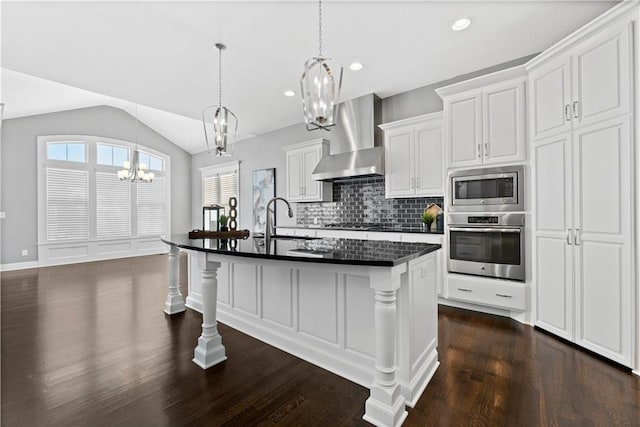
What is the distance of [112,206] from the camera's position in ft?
23.7

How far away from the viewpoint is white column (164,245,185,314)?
10.7 ft

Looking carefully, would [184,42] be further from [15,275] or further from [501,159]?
[15,275]

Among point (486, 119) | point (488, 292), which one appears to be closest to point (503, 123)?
point (486, 119)

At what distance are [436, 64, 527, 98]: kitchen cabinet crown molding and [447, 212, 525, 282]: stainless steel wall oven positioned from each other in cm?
140

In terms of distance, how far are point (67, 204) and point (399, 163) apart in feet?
24.0

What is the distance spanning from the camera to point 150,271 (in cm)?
560

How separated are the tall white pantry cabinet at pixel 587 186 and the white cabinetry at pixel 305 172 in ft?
9.75

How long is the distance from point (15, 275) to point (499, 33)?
8.26 meters

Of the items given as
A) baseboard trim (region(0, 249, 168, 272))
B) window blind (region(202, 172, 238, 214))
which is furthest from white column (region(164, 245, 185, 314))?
baseboard trim (region(0, 249, 168, 272))

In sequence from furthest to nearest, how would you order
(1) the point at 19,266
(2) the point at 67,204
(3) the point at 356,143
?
(2) the point at 67,204, (1) the point at 19,266, (3) the point at 356,143

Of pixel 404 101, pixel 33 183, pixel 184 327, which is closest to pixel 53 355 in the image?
pixel 184 327

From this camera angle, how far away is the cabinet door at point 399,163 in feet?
12.7

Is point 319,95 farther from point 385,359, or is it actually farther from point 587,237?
point 587,237

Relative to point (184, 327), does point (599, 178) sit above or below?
above
